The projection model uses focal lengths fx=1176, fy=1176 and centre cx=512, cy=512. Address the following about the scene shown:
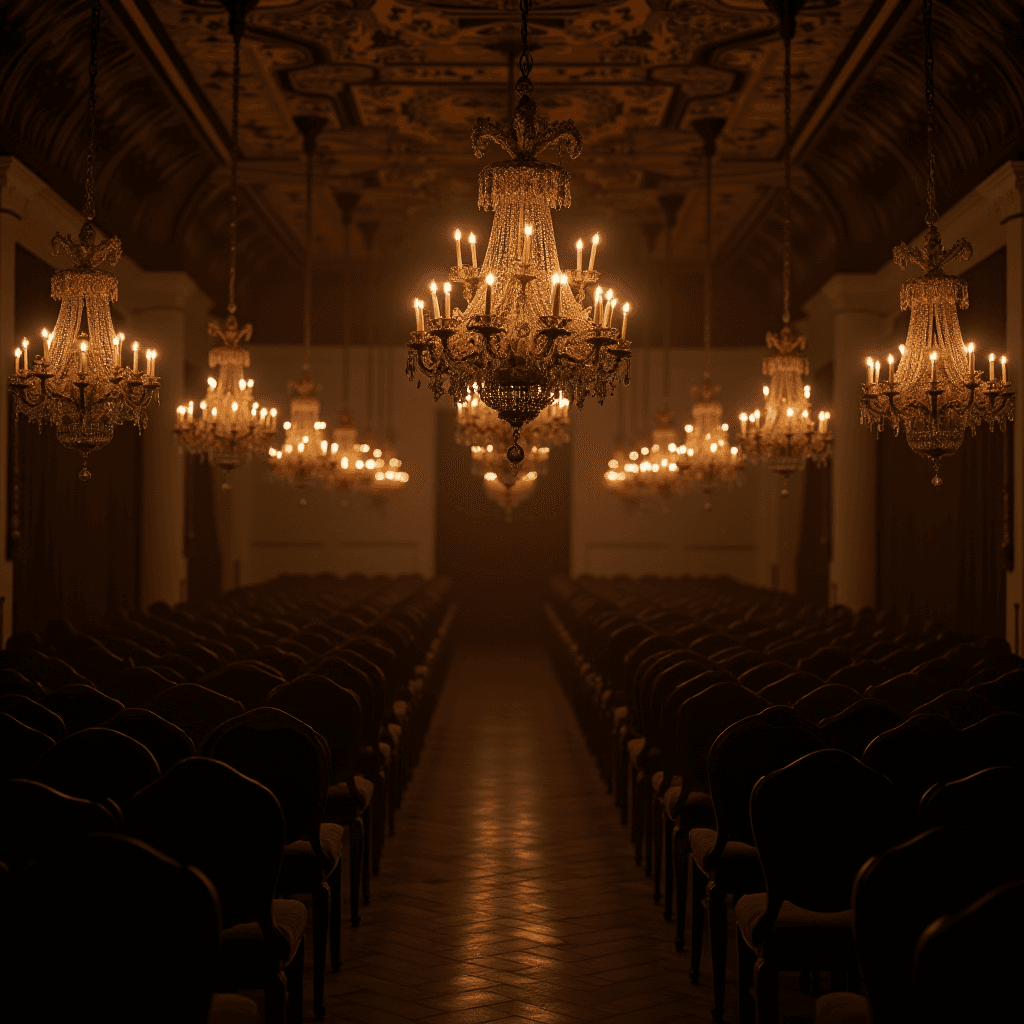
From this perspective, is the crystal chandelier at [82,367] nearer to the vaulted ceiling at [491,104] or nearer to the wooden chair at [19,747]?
the wooden chair at [19,747]

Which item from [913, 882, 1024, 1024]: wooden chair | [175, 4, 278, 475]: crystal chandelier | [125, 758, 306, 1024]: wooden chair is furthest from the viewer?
[175, 4, 278, 475]: crystal chandelier

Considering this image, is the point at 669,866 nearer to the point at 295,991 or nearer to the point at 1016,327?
the point at 295,991

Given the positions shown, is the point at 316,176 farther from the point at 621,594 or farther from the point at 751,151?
the point at 621,594

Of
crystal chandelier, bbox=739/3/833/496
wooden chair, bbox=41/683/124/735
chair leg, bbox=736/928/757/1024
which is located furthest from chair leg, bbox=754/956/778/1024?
crystal chandelier, bbox=739/3/833/496

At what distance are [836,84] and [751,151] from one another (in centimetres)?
325

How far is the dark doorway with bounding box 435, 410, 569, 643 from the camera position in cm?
2636

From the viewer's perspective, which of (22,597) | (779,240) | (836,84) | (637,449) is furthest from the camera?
(779,240)

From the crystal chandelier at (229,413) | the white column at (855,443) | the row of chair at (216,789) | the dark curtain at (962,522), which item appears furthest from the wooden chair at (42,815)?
the white column at (855,443)

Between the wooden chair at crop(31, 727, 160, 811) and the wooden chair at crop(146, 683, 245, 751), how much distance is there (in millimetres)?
1259

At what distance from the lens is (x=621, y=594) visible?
17.5 metres

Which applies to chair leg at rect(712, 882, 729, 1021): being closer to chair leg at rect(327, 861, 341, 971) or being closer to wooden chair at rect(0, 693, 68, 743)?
chair leg at rect(327, 861, 341, 971)

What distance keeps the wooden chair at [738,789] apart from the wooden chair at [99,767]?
7.66ft

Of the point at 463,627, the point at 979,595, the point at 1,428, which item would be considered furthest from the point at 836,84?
the point at 463,627

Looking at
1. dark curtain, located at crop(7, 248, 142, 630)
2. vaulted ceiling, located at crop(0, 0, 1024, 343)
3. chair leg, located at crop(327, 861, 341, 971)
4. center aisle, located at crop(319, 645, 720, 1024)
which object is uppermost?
vaulted ceiling, located at crop(0, 0, 1024, 343)
